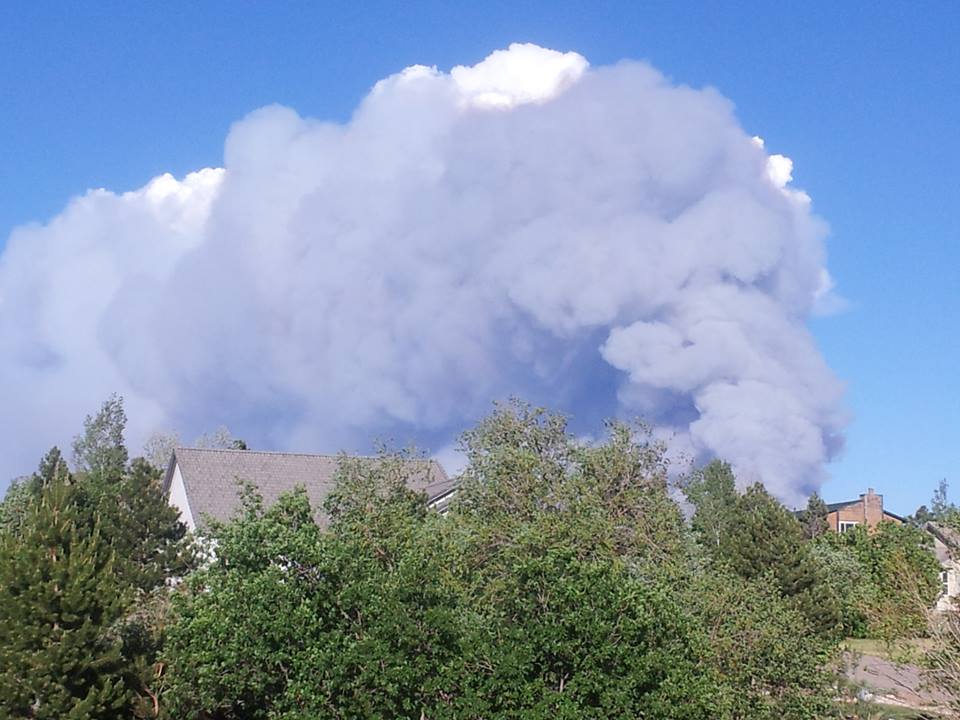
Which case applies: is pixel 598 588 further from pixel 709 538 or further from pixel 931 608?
pixel 709 538

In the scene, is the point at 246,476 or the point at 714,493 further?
the point at 714,493

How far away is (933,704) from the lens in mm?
21750

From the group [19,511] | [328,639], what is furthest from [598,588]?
[19,511]

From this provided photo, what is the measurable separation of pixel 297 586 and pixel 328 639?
118cm

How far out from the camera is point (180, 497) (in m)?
48.2

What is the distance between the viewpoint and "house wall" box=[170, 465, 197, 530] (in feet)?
152

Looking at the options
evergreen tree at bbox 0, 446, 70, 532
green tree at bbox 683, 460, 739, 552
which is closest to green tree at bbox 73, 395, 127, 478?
evergreen tree at bbox 0, 446, 70, 532

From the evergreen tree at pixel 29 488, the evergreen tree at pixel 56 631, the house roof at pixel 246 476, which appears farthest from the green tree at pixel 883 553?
the evergreen tree at pixel 29 488

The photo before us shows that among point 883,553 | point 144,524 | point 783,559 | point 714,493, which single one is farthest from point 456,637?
point 714,493

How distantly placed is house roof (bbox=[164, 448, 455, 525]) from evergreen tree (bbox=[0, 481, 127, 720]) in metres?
23.7

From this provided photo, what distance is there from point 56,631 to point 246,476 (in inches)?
1151

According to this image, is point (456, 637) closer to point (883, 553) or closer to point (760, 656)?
point (760, 656)

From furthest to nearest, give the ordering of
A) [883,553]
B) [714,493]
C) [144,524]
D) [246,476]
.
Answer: [714,493] < [883,553] < [246,476] < [144,524]

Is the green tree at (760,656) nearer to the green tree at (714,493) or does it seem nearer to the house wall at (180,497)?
the house wall at (180,497)
